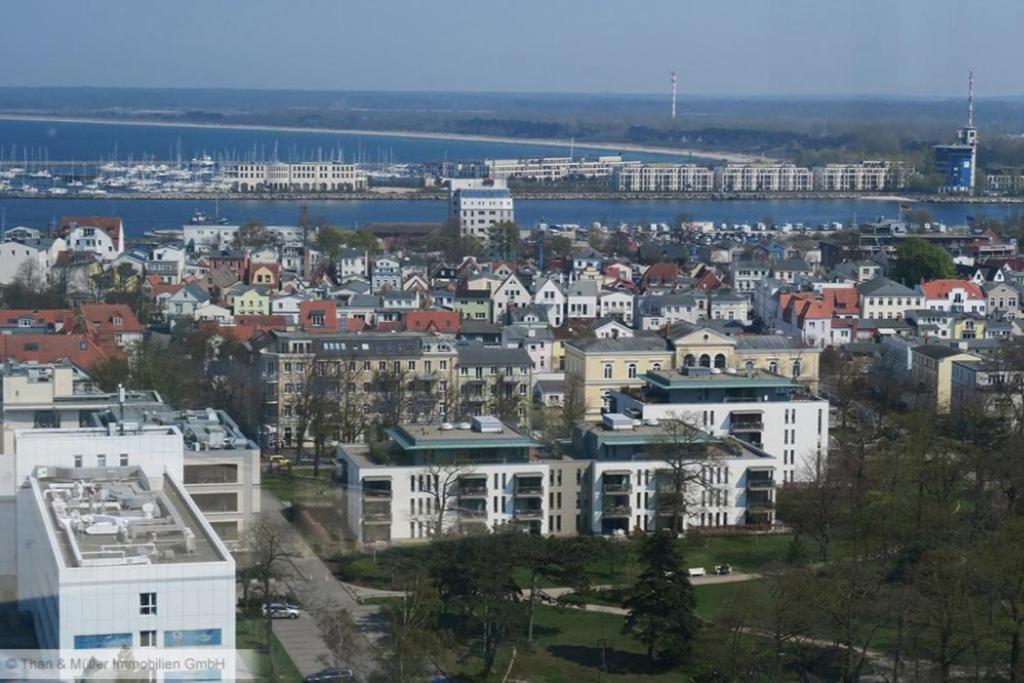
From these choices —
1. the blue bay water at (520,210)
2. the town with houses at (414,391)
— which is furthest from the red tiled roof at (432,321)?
the blue bay water at (520,210)

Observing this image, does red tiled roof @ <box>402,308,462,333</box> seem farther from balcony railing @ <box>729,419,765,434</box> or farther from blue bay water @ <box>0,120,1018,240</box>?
blue bay water @ <box>0,120,1018,240</box>

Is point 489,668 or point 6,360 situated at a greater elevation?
point 6,360

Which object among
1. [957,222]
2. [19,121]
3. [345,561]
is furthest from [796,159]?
[345,561]

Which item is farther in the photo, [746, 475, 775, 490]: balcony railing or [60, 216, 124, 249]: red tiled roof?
[60, 216, 124, 249]: red tiled roof

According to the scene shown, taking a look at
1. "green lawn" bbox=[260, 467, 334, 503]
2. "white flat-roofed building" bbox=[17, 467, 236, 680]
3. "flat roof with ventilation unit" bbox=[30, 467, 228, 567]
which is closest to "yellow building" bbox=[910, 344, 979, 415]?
"green lawn" bbox=[260, 467, 334, 503]

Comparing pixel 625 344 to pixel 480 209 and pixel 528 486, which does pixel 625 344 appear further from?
pixel 480 209

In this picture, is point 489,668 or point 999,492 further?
point 999,492

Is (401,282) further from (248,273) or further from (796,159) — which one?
(796,159)

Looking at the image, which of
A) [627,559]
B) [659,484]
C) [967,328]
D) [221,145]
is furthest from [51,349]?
[221,145]
